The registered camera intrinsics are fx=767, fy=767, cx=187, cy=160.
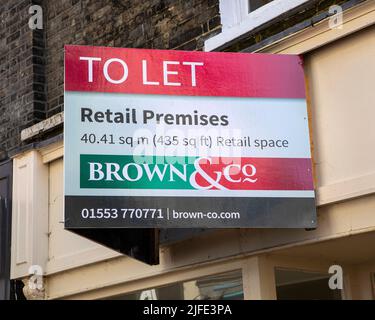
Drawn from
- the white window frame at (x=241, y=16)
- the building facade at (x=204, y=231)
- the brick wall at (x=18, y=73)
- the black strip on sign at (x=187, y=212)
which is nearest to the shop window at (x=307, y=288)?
the building facade at (x=204, y=231)

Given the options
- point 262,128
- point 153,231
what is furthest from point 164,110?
point 153,231

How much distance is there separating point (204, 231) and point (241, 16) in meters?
1.81

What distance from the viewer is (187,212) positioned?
4918 mm

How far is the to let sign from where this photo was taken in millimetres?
4906

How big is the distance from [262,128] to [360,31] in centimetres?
91

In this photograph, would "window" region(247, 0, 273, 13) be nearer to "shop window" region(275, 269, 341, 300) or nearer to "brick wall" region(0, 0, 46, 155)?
"shop window" region(275, 269, 341, 300)

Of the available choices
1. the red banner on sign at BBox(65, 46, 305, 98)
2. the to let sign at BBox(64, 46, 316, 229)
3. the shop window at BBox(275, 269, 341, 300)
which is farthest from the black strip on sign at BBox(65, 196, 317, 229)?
the shop window at BBox(275, 269, 341, 300)

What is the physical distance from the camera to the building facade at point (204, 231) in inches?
200

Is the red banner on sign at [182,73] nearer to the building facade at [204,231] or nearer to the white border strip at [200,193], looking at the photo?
the building facade at [204,231]

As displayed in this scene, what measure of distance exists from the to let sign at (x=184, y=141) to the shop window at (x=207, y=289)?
0.87 m

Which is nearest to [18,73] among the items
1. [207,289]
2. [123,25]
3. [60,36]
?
[60,36]

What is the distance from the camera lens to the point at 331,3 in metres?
5.32

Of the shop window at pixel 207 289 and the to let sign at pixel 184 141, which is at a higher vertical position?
the to let sign at pixel 184 141
